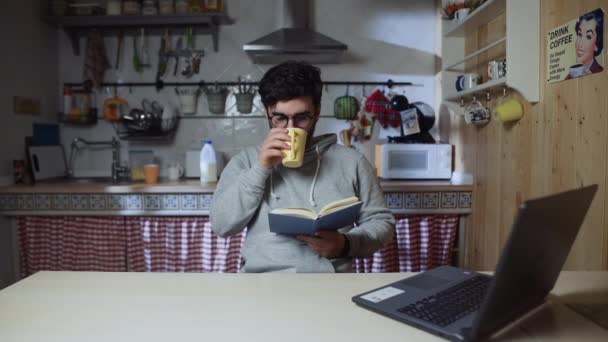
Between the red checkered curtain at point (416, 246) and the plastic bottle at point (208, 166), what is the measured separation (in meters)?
0.99

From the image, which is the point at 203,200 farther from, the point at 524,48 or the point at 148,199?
the point at 524,48

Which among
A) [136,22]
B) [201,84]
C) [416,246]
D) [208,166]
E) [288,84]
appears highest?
[136,22]

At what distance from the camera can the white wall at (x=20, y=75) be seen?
8.39 ft

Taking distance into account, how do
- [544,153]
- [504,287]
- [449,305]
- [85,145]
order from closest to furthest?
1. [504,287]
2. [449,305]
3. [544,153]
4. [85,145]

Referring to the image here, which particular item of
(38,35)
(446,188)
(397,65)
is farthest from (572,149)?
(38,35)

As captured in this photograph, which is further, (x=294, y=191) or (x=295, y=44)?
(x=295, y=44)

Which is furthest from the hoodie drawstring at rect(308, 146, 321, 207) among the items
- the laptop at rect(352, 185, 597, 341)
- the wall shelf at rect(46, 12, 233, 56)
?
the wall shelf at rect(46, 12, 233, 56)

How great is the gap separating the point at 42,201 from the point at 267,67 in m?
1.61

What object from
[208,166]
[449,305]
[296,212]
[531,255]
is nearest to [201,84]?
[208,166]

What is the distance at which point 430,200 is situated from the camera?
252 centimetres

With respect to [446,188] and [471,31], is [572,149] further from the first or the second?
[471,31]

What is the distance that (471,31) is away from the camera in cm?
246

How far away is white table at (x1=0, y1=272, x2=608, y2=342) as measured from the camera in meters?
0.76

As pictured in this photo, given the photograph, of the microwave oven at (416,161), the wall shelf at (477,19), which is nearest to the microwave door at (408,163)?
the microwave oven at (416,161)
